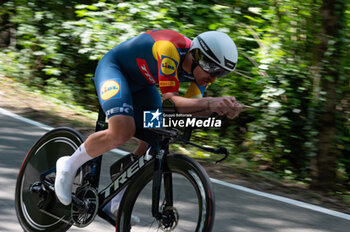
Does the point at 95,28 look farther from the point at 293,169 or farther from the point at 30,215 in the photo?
the point at 30,215

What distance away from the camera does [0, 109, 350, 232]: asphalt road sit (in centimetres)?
415

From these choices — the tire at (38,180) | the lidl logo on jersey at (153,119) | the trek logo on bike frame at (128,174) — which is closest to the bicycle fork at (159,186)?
the trek logo on bike frame at (128,174)

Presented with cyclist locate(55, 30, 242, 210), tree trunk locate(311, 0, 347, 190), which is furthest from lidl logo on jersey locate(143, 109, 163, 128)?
tree trunk locate(311, 0, 347, 190)

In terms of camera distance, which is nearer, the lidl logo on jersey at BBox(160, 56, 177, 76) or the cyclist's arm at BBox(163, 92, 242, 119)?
the cyclist's arm at BBox(163, 92, 242, 119)

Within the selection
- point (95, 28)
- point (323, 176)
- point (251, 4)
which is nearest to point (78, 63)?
point (95, 28)

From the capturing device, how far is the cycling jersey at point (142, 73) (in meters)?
3.13

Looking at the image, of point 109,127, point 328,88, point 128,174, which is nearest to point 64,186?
point 128,174

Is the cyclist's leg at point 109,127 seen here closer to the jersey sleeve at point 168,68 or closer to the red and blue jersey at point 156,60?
the red and blue jersey at point 156,60

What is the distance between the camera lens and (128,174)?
11.3ft

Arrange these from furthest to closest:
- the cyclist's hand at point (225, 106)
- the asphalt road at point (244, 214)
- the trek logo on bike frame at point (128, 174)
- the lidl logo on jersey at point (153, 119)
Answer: the asphalt road at point (244, 214)
the trek logo on bike frame at point (128, 174)
the lidl logo on jersey at point (153, 119)
the cyclist's hand at point (225, 106)

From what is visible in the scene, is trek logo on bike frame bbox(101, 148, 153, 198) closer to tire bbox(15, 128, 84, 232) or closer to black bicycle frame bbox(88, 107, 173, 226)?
black bicycle frame bbox(88, 107, 173, 226)

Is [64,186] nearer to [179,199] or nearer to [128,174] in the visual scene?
[128,174]

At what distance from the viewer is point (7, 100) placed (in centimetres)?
832

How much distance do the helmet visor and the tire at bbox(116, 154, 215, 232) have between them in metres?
0.59
